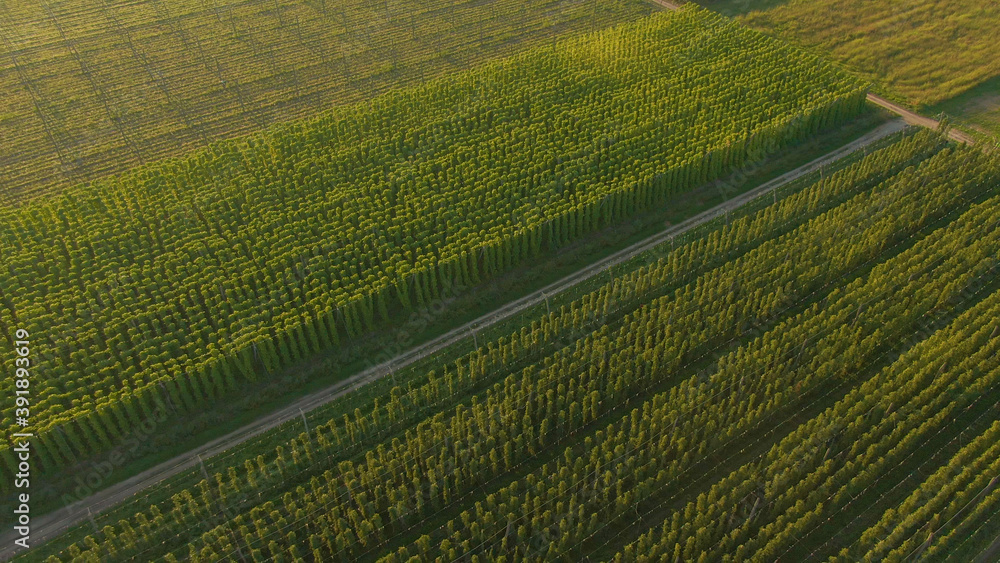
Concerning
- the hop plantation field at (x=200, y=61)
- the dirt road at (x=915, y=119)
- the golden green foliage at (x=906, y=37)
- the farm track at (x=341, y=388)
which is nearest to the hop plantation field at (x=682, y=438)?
the farm track at (x=341, y=388)

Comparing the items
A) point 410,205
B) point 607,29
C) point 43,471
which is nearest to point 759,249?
point 410,205

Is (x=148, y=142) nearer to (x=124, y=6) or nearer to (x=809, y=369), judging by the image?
(x=124, y=6)

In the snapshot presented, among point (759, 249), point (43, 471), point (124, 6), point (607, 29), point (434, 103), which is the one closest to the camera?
point (43, 471)

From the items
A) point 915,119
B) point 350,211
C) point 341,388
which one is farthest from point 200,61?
point 915,119

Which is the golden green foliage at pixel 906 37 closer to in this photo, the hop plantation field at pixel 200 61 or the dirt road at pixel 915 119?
the dirt road at pixel 915 119

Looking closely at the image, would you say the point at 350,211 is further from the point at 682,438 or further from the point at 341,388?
the point at 682,438

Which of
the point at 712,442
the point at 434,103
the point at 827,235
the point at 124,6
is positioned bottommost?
the point at 712,442
